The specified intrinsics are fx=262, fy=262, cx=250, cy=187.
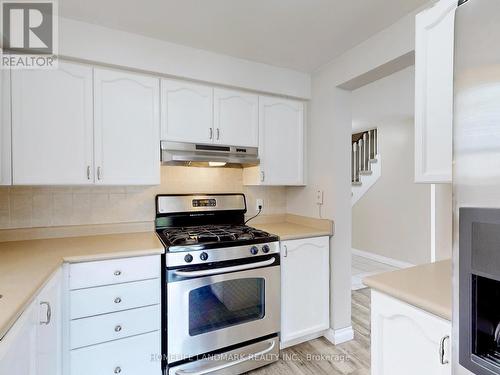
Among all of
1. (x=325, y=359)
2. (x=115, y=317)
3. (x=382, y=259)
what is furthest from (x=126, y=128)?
(x=382, y=259)

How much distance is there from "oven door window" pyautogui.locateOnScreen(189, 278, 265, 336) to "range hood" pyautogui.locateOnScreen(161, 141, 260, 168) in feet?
2.92

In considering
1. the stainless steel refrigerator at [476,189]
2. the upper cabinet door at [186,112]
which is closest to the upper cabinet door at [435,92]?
the stainless steel refrigerator at [476,189]

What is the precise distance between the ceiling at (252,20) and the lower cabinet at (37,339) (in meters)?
1.52

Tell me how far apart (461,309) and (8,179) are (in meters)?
2.16

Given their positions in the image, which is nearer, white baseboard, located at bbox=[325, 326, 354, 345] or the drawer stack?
the drawer stack

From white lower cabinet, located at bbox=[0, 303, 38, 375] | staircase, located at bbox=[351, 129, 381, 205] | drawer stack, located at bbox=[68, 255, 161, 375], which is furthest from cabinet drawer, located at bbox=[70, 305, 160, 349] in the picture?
staircase, located at bbox=[351, 129, 381, 205]

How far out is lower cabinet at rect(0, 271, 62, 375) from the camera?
31.8 inches

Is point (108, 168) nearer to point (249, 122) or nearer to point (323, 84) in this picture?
point (249, 122)

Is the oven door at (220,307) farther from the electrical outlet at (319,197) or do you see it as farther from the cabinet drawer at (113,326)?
the electrical outlet at (319,197)

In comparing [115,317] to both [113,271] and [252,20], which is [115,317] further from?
[252,20]

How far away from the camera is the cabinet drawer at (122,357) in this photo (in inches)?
56.8

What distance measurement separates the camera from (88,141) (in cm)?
172

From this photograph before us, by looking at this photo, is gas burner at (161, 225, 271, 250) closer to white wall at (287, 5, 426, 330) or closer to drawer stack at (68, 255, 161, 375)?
drawer stack at (68, 255, 161, 375)

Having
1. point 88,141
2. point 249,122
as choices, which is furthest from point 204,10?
point 88,141
